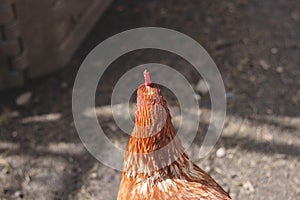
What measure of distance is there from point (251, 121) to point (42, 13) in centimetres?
170

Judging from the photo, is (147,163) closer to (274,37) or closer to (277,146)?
Answer: (277,146)

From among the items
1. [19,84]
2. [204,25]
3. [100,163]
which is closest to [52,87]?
[19,84]

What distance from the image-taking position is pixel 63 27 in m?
4.45

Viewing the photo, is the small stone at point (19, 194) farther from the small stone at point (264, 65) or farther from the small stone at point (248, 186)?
the small stone at point (264, 65)

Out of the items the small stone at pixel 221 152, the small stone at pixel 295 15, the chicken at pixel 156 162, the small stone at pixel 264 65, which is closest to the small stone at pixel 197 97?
the small stone at pixel 221 152

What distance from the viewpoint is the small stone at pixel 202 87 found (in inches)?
167

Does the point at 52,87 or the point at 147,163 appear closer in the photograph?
the point at 147,163

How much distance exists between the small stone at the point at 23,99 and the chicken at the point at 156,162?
1750 millimetres

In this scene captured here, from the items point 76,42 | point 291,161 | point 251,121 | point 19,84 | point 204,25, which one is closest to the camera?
point 291,161

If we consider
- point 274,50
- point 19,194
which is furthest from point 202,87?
point 19,194

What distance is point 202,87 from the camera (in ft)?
14.0

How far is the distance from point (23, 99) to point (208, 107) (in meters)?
1.36

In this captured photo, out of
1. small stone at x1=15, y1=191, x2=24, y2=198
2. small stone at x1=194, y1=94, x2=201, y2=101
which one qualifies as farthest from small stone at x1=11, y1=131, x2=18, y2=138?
small stone at x1=194, y1=94, x2=201, y2=101

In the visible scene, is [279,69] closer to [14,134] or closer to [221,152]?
[221,152]
